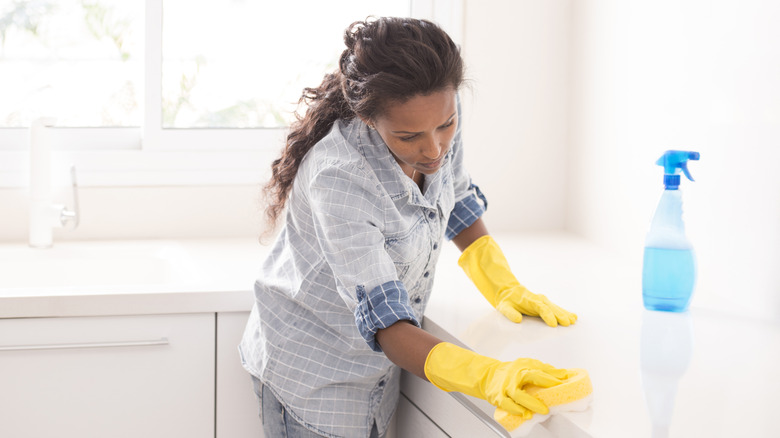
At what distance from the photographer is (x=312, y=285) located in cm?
122

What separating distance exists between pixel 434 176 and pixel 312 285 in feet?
0.83

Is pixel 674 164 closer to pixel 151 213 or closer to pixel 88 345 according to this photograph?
pixel 88 345

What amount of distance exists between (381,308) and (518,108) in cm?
129

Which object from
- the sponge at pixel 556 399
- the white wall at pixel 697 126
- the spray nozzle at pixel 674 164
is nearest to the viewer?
the sponge at pixel 556 399

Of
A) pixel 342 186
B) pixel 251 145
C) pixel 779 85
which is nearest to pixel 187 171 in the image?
pixel 251 145

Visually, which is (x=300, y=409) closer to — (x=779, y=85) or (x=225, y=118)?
(x=779, y=85)

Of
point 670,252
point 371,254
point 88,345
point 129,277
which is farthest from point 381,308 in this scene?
point 129,277

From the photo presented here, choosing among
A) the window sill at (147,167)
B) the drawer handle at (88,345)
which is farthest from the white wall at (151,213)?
the drawer handle at (88,345)

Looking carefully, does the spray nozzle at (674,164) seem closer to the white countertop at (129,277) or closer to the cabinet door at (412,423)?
the cabinet door at (412,423)

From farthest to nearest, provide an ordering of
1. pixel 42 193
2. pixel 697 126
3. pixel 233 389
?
1. pixel 42 193
2. pixel 697 126
3. pixel 233 389

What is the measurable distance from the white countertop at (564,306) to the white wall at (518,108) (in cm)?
13

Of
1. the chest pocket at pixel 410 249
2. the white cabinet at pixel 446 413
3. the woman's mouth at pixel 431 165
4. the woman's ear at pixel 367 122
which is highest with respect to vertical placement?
the woman's ear at pixel 367 122

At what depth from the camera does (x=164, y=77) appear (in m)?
2.07

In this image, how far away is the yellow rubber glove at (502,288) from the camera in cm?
129
